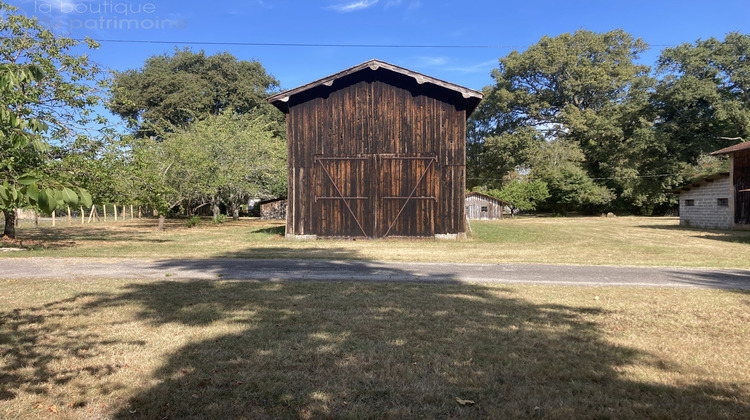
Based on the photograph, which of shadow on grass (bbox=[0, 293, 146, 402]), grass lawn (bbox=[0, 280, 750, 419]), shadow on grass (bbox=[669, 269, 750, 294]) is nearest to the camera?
grass lawn (bbox=[0, 280, 750, 419])

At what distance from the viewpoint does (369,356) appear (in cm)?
425


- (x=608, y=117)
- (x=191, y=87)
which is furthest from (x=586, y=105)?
(x=191, y=87)

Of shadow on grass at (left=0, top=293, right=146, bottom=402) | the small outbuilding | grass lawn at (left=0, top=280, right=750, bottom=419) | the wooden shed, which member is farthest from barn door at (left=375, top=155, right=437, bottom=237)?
the small outbuilding

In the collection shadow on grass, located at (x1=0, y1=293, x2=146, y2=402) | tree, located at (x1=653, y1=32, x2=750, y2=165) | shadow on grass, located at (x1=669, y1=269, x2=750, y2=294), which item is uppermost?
tree, located at (x1=653, y1=32, x2=750, y2=165)

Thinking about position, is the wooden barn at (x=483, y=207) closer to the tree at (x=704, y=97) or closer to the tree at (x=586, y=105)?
the tree at (x=586, y=105)

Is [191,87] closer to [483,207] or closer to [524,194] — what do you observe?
[483,207]

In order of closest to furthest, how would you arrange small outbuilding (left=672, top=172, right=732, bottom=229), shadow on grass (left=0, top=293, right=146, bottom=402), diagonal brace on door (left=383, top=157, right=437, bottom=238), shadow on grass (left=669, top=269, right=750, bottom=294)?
shadow on grass (left=0, top=293, right=146, bottom=402), shadow on grass (left=669, top=269, right=750, bottom=294), diagonal brace on door (left=383, top=157, right=437, bottom=238), small outbuilding (left=672, top=172, right=732, bottom=229)

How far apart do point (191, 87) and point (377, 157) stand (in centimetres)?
3792

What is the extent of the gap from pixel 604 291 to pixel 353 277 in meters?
4.41

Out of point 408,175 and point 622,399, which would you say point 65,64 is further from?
point 622,399

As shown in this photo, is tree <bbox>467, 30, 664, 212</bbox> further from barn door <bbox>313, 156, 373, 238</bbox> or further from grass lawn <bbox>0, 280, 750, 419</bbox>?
grass lawn <bbox>0, 280, 750, 419</bbox>

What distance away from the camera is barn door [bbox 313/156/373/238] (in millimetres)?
18516

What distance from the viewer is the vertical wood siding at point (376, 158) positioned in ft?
59.8

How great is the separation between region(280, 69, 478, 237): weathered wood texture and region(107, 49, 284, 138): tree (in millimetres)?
30914
